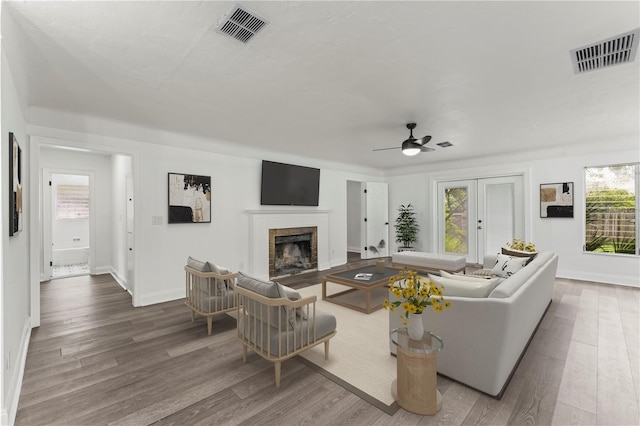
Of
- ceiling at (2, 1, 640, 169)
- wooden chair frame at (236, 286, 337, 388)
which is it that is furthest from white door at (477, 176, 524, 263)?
wooden chair frame at (236, 286, 337, 388)

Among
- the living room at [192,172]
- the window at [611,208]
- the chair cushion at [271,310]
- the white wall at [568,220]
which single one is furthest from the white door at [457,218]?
the chair cushion at [271,310]

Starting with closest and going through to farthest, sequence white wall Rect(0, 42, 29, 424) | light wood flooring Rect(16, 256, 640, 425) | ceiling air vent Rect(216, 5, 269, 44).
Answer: white wall Rect(0, 42, 29, 424) → ceiling air vent Rect(216, 5, 269, 44) → light wood flooring Rect(16, 256, 640, 425)

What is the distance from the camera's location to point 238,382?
2283 millimetres

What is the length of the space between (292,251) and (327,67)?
426cm

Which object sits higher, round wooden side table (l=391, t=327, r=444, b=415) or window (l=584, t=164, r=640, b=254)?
window (l=584, t=164, r=640, b=254)

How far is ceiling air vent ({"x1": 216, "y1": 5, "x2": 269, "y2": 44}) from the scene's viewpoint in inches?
70.7

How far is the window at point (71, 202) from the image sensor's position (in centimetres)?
751

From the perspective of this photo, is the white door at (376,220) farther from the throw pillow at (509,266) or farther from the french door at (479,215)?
the throw pillow at (509,266)

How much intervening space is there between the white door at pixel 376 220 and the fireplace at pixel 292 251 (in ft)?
6.12

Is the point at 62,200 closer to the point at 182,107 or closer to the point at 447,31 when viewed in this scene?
the point at 182,107

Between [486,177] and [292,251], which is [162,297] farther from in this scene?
[486,177]

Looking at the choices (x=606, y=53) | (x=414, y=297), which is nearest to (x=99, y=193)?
(x=414, y=297)

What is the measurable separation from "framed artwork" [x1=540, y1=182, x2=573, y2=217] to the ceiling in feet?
4.81

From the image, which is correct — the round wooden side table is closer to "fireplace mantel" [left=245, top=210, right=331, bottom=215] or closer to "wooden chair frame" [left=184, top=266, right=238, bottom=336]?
"wooden chair frame" [left=184, top=266, right=238, bottom=336]
